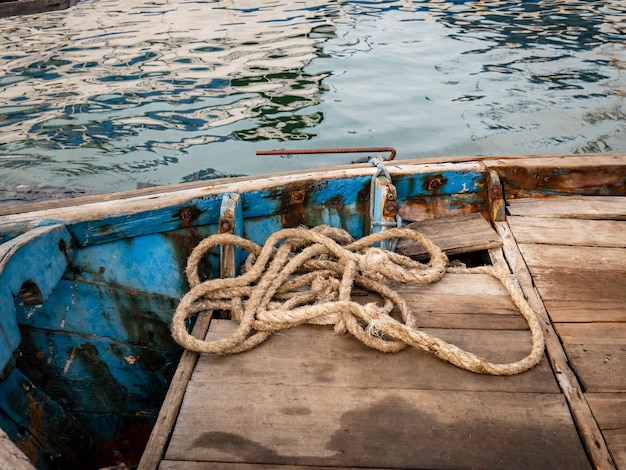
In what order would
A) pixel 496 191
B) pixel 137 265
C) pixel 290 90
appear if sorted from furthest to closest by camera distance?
1. pixel 290 90
2. pixel 496 191
3. pixel 137 265

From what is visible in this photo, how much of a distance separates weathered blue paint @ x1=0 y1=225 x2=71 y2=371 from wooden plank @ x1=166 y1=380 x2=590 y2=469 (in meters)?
0.64

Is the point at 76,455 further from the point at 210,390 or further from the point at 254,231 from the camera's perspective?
the point at 254,231

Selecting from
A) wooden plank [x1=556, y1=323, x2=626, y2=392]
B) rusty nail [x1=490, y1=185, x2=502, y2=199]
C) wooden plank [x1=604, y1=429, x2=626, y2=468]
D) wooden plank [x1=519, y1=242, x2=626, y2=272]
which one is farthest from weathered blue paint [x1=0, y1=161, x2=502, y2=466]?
wooden plank [x1=604, y1=429, x2=626, y2=468]

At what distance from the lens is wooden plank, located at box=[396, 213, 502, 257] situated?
2.32 meters

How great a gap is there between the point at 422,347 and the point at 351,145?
15.4 ft

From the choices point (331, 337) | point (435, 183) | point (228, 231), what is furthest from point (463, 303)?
point (228, 231)

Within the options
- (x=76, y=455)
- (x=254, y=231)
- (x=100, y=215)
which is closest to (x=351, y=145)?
(x=254, y=231)

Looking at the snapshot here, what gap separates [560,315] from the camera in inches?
74.4

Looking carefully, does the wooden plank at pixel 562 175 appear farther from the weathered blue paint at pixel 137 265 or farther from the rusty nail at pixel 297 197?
the weathered blue paint at pixel 137 265

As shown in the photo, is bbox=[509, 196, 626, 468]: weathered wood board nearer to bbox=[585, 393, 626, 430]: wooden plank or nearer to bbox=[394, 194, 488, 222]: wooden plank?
bbox=[585, 393, 626, 430]: wooden plank

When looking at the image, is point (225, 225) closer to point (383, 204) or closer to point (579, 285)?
point (383, 204)

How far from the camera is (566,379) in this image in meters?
1.58

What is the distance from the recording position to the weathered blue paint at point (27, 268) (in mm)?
1566

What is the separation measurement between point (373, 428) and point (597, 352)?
2.96 feet
